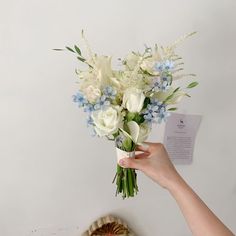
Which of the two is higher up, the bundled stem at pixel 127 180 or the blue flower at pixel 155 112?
the blue flower at pixel 155 112

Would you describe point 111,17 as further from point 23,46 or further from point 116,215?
point 116,215

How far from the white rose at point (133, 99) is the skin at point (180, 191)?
6.7 inches

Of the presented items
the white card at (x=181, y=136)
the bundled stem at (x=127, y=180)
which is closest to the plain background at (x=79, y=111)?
the white card at (x=181, y=136)

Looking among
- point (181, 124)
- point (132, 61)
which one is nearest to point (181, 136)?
point (181, 124)

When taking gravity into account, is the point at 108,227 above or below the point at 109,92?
below

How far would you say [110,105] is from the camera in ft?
3.11

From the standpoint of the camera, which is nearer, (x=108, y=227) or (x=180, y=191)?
(x=180, y=191)

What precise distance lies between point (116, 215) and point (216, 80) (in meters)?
0.68

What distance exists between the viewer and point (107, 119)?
94 centimetres

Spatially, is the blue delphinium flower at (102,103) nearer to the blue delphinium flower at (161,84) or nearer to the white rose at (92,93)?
the white rose at (92,93)

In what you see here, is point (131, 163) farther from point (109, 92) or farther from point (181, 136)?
point (181, 136)

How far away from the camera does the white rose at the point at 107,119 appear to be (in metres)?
0.93

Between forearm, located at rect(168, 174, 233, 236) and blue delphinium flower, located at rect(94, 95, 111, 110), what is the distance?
305 mm

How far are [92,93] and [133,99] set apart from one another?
0.11 metres
